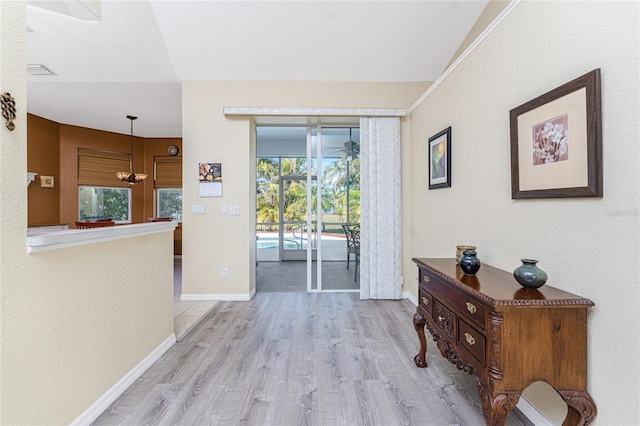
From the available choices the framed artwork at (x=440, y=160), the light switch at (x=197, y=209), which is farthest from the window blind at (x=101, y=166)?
the framed artwork at (x=440, y=160)

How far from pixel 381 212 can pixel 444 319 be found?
7.11 feet

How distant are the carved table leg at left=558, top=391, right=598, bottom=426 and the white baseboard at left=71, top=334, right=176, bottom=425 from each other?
243cm

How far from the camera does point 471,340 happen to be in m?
1.50

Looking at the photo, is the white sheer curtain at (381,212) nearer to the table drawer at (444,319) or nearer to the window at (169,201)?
the table drawer at (444,319)

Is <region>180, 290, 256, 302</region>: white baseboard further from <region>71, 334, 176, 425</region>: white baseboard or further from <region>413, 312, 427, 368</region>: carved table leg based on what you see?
<region>413, 312, 427, 368</region>: carved table leg

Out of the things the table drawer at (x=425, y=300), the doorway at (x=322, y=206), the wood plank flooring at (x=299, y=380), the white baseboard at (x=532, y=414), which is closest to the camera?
the white baseboard at (x=532, y=414)

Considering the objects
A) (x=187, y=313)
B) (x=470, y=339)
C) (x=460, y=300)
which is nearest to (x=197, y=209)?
(x=187, y=313)

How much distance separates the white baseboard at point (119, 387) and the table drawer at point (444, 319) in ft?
6.92

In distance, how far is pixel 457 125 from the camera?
8.59 feet

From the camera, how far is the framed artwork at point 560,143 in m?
1.29

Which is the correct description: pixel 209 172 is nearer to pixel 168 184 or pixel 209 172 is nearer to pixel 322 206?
pixel 322 206

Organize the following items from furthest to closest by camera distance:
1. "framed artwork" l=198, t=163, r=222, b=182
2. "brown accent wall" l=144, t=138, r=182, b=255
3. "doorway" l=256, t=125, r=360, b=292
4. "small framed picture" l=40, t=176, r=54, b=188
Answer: "brown accent wall" l=144, t=138, r=182, b=255 < "small framed picture" l=40, t=176, r=54, b=188 < "doorway" l=256, t=125, r=360, b=292 < "framed artwork" l=198, t=163, r=222, b=182

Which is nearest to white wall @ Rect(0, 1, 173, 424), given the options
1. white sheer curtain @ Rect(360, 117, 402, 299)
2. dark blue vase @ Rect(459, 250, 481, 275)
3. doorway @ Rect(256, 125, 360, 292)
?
dark blue vase @ Rect(459, 250, 481, 275)

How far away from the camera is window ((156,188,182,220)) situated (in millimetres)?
6898
